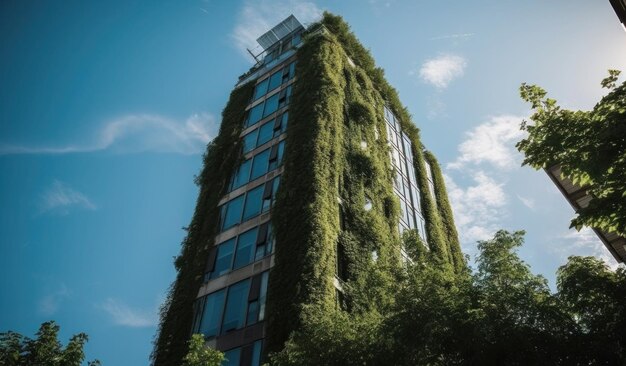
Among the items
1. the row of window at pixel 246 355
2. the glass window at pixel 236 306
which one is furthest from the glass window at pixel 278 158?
the row of window at pixel 246 355

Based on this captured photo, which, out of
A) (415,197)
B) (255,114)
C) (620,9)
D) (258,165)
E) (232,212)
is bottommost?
(620,9)

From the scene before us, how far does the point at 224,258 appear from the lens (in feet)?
84.6

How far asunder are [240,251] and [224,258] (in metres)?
1.09

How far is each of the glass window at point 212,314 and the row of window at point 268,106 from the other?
14.8 m

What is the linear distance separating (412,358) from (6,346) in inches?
592

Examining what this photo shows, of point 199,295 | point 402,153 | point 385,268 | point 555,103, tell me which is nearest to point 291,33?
point 402,153

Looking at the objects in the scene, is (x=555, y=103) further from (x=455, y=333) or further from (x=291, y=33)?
(x=291, y=33)

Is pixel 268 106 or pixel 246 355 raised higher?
pixel 268 106

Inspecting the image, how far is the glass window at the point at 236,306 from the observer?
72.6ft

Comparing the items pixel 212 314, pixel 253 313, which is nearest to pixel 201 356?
pixel 253 313

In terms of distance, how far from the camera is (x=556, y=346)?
406 inches

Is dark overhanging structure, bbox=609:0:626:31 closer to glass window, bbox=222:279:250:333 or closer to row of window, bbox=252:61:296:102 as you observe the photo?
glass window, bbox=222:279:250:333

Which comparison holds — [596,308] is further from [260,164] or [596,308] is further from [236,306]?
[260,164]

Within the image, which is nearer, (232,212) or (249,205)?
(249,205)
